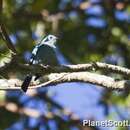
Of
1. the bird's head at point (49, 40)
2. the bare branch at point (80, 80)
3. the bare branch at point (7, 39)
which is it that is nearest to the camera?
the bare branch at point (7, 39)

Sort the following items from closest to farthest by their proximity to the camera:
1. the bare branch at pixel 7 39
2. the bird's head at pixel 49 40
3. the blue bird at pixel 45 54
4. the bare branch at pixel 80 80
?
the bare branch at pixel 7 39 < the bare branch at pixel 80 80 < the blue bird at pixel 45 54 < the bird's head at pixel 49 40

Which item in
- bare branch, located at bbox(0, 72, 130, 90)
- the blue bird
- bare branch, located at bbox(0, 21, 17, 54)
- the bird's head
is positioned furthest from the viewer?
the bird's head

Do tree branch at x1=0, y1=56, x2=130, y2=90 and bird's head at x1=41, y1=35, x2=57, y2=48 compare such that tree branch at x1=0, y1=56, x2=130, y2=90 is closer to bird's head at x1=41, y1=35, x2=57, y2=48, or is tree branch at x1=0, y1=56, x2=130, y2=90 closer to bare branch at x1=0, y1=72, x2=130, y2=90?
bare branch at x1=0, y1=72, x2=130, y2=90

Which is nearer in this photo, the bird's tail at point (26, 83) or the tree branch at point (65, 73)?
the tree branch at point (65, 73)

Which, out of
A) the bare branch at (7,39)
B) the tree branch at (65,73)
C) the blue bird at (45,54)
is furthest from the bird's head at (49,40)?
the bare branch at (7,39)

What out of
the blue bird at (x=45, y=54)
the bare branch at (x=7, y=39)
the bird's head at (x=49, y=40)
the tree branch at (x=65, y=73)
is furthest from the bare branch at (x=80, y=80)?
the bird's head at (x=49, y=40)

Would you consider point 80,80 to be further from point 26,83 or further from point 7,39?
point 7,39

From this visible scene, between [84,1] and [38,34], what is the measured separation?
2.62 feet

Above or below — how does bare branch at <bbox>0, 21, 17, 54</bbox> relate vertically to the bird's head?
above

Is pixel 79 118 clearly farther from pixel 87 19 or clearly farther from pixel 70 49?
pixel 87 19

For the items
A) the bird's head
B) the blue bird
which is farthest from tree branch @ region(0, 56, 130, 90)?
the bird's head

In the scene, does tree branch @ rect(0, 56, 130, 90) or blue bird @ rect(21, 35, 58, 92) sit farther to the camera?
blue bird @ rect(21, 35, 58, 92)

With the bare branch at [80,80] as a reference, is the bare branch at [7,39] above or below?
above

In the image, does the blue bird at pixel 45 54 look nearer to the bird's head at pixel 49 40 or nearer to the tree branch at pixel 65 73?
the bird's head at pixel 49 40
